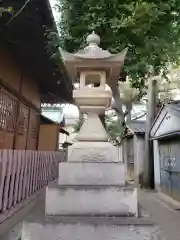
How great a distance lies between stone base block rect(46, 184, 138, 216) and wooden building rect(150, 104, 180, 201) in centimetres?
466

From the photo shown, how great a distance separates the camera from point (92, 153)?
11.7ft

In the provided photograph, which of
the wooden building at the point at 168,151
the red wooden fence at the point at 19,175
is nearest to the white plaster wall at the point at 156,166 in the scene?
the wooden building at the point at 168,151

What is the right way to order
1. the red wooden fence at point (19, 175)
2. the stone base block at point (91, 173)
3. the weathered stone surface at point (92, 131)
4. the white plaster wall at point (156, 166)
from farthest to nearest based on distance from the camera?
the white plaster wall at point (156, 166)
the red wooden fence at point (19, 175)
the weathered stone surface at point (92, 131)
the stone base block at point (91, 173)

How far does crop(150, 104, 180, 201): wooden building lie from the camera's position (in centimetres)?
818

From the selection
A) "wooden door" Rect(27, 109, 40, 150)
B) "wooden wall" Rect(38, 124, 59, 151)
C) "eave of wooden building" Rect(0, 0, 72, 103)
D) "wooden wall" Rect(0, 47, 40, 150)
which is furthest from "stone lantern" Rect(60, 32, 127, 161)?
"wooden wall" Rect(38, 124, 59, 151)

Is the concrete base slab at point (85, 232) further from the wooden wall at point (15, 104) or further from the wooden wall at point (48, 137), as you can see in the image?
the wooden wall at point (48, 137)

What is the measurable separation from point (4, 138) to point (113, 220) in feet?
18.0

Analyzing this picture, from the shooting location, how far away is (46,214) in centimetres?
312

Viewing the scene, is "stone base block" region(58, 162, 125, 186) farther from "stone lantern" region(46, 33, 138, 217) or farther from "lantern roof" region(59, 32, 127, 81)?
"lantern roof" region(59, 32, 127, 81)

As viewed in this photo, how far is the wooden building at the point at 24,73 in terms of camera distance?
559 cm

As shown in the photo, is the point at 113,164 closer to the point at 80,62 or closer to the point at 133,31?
the point at 80,62

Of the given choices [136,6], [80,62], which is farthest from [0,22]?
[136,6]

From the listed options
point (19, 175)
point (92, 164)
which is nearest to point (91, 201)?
point (92, 164)

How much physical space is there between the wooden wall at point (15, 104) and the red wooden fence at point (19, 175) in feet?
4.98
